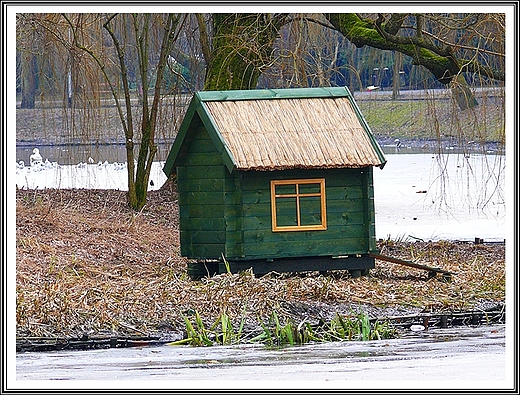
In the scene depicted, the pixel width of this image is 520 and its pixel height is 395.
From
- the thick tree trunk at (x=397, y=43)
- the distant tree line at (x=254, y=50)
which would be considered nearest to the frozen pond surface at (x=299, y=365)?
the distant tree line at (x=254, y=50)

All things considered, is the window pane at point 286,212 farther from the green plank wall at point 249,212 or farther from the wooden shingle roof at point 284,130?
the wooden shingle roof at point 284,130

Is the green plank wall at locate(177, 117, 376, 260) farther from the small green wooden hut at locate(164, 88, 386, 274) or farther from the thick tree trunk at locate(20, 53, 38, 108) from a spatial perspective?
the thick tree trunk at locate(20, 53, 38, 108)

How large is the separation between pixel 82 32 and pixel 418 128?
78.8 feet

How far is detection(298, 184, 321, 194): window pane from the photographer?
11547mm

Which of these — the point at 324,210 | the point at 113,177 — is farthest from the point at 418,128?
the point at 324,210

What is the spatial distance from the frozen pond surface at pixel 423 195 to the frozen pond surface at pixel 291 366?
14.5 ft

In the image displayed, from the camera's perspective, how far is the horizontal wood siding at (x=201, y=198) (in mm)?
11508

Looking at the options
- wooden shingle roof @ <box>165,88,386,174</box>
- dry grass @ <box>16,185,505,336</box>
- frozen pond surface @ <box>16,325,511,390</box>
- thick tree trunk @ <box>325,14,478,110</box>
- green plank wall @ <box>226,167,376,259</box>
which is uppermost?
thick tree trunk @ <box>325,14,478,110</box>

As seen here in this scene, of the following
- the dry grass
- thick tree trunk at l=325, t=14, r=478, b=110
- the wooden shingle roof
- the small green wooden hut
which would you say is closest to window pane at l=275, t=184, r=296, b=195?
the small green wooden hut

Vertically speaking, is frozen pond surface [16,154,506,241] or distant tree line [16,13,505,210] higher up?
distant tree line [16,13,505,210]

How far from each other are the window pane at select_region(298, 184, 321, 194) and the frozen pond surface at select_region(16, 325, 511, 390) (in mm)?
2533

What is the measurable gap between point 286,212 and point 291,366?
3.56 m

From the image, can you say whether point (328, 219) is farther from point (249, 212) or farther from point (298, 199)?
point (249, 212)

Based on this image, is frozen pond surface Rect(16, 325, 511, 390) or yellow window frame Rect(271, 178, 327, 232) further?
yellow window frame Rect(271, 178, 327, 232)
